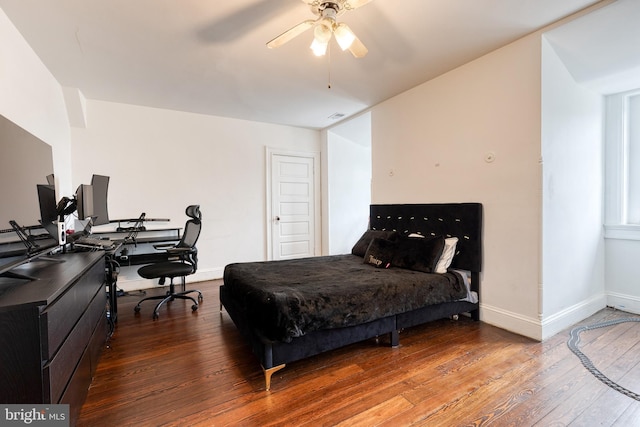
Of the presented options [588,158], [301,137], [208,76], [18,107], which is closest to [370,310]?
[588,158]

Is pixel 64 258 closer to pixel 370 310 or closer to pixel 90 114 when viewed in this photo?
pixel 370 310

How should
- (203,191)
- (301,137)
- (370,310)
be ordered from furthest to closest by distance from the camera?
(301,137)
(203,191)
(370,310)

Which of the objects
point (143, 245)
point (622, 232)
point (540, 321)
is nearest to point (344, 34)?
point (540, 321)

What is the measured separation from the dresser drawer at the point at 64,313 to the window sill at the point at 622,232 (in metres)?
4.64

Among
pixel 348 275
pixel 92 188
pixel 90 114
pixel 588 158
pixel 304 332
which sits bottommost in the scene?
pixel 304 332

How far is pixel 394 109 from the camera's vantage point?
3.81m

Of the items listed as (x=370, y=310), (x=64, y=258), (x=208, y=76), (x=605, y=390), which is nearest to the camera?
(x=605, y=390)

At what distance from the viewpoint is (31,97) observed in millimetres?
2520

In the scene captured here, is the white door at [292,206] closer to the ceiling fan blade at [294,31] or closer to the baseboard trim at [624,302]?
the ceiling fan blade at [294,31]

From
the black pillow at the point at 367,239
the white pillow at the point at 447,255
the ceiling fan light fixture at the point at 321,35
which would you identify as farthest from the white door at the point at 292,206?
the ceiling fan light fixture at the point at 321,35

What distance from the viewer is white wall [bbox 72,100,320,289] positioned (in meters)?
3.91

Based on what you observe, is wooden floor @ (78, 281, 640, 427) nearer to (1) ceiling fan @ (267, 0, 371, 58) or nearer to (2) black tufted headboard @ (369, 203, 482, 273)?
(2) black tufted headboard @ (369, 203, 482, 273)

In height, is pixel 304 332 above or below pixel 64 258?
below

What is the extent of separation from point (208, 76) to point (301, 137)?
7.75 feet
